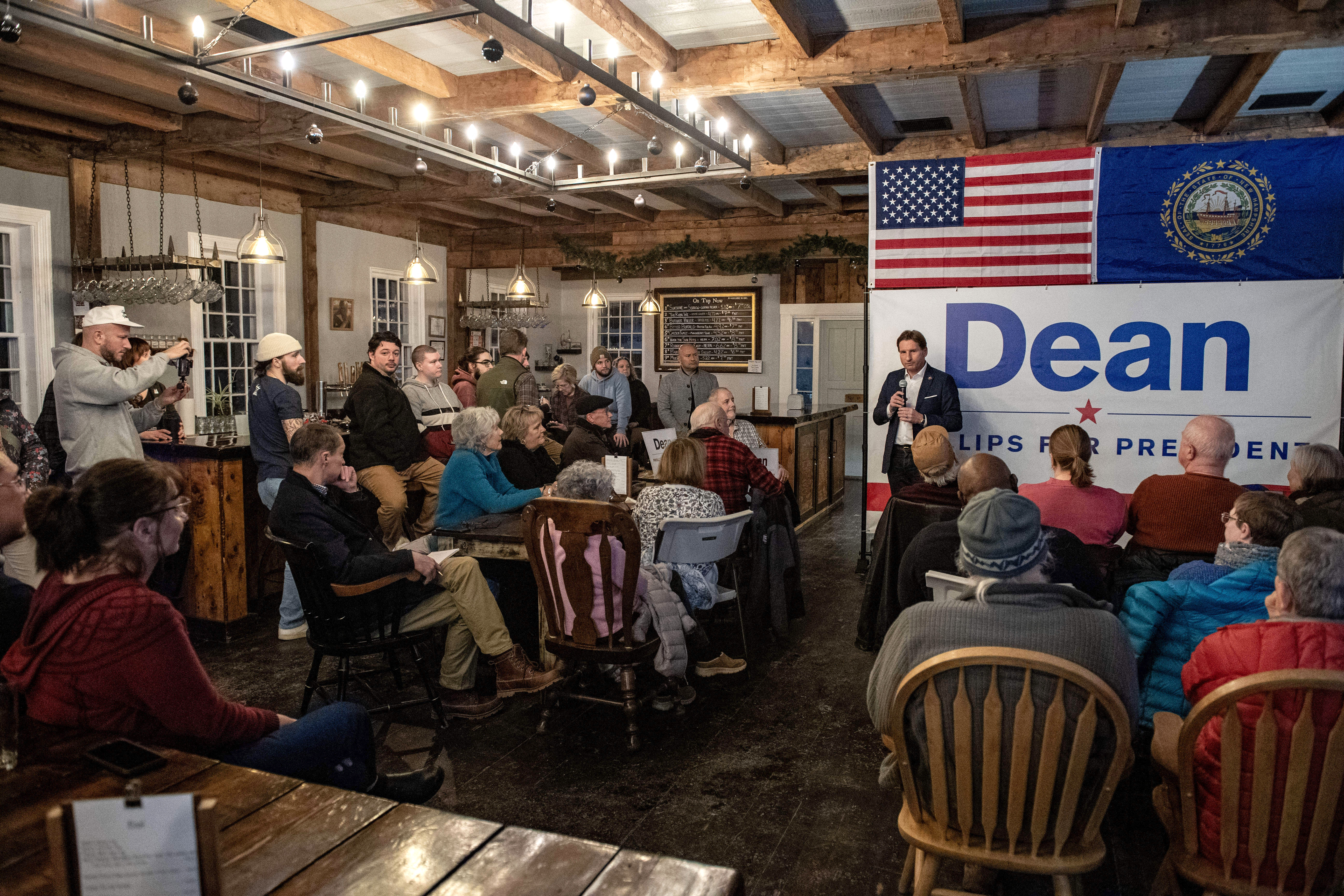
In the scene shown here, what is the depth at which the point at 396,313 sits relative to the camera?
10266 mm

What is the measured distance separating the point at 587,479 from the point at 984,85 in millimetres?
3803

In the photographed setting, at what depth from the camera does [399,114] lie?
568 cm

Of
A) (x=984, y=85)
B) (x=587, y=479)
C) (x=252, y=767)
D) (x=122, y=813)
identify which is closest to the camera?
(x=122, y=813)

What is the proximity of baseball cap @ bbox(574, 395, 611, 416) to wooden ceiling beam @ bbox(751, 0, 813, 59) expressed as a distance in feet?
7.21

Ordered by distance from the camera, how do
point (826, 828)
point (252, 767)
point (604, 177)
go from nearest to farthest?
1. point (252, 767)
2. point (826, 828)
3. point (604, 177)

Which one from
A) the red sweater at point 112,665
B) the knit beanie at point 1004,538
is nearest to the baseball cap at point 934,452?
the knit beanie at point 1004,538

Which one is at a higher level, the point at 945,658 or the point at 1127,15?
the point at 1127,15

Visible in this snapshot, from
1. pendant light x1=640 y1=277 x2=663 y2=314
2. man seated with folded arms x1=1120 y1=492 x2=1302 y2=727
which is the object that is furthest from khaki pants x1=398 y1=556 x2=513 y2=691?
pendant light x1=640 y1=277 x2=663 y2=314

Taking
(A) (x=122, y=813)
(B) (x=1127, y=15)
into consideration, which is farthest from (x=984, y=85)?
(A) (x=122, y=813)

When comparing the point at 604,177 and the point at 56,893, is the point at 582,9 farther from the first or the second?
the point at 56,893

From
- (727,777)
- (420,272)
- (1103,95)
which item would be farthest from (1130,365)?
(420,272)

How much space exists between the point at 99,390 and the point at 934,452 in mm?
3883

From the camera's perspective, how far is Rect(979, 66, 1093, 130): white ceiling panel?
5.36 metres

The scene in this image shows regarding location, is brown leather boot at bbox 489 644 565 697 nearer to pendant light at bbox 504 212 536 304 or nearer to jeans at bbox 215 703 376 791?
jeans at bbox 215 703 376 791
